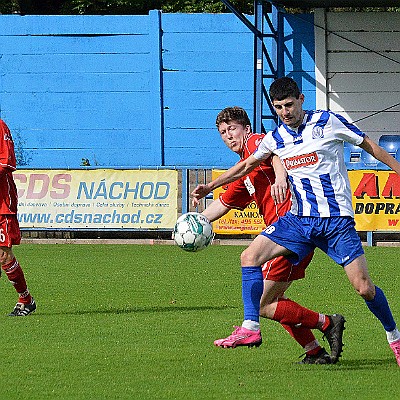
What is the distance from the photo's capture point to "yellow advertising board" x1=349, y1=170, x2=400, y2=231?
60.4 ft

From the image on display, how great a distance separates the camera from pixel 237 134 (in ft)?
24.8

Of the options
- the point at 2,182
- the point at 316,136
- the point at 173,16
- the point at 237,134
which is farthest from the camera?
the point at 173,16

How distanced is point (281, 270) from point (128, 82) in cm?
1786

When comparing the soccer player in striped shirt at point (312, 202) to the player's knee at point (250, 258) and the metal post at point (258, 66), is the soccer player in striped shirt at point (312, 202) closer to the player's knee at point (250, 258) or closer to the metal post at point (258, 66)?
the player's knee at point (250, 258)

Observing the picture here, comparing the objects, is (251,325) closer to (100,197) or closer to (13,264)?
(13,264)

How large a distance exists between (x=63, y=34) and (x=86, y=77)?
44.5 inches

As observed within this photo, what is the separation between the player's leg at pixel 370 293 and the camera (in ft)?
22.6

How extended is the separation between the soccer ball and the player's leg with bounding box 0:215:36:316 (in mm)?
2572

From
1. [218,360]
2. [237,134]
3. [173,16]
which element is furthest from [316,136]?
[173,16]

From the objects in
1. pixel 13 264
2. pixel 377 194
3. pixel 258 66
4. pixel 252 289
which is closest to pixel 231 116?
pixel 252 289

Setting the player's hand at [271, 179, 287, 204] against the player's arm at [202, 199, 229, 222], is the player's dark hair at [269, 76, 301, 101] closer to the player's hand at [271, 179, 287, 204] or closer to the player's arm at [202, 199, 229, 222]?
the player's hand at [271, 179, 287, 204]

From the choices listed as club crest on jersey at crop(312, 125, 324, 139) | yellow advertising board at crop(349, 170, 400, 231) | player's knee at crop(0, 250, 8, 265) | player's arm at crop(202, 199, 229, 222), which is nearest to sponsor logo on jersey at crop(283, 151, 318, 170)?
club crest on jersey at crop(312, 125, 324, 139)

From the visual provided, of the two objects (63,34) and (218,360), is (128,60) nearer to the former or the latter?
(63,34)

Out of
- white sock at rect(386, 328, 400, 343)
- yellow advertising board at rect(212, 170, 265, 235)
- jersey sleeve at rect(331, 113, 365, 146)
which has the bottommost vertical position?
yellow advertising board at rect(212, 170, 265, 235)
